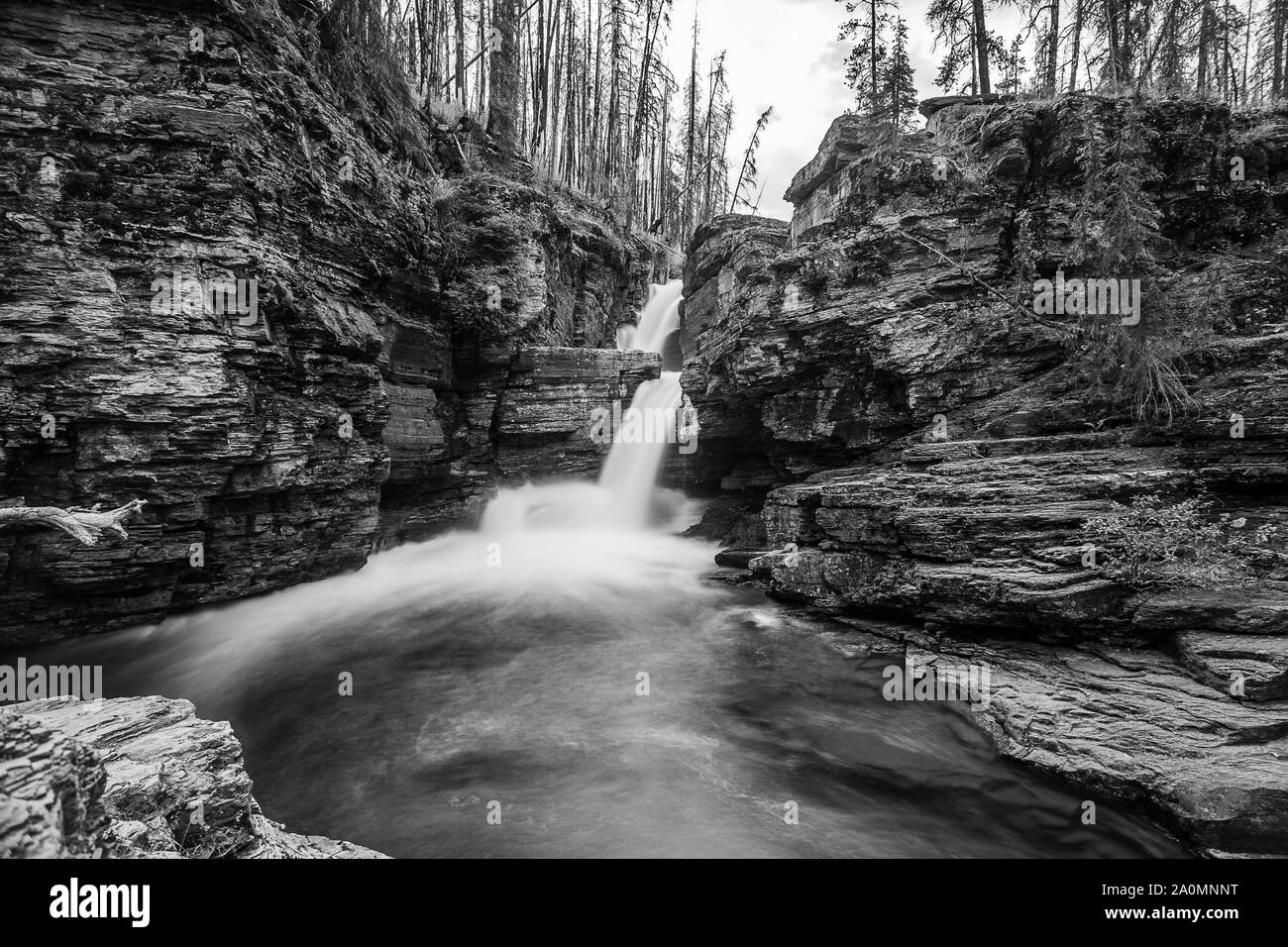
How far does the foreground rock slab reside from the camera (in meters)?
2.36

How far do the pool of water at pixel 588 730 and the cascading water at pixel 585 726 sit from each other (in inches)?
1.4

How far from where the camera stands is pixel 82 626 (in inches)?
387

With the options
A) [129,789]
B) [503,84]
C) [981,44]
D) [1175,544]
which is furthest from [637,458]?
[981,44]

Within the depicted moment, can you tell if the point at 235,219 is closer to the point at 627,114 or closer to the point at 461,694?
the point at 461,694

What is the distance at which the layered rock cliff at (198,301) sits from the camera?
8695mm

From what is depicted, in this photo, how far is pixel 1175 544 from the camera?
7.39 m

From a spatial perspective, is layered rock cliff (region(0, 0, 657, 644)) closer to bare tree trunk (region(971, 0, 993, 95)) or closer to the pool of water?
the pool of water

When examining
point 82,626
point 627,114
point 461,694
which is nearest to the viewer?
point 461,694

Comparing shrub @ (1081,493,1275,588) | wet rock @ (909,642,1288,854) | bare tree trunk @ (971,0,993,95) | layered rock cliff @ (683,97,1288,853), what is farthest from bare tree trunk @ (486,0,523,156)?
wet rock @ (909,642,1288,854)

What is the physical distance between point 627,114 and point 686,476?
29157 millimetres

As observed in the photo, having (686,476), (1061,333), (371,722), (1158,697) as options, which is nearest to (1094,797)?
(1158,697)

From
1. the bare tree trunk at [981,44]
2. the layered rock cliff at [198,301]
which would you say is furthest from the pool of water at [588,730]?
the bare tree trunk at [981,44]
